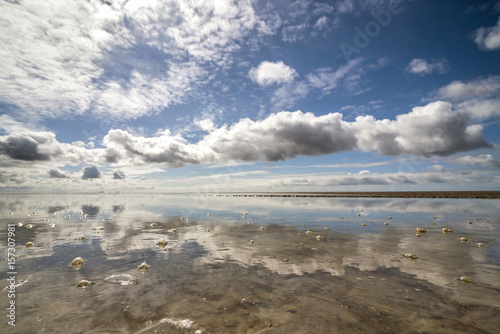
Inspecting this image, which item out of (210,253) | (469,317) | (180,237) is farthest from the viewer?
(180,237)

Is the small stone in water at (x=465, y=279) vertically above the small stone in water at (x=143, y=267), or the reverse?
the small stone in water at (x=465, y=279)

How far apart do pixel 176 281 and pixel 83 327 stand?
2482 mm

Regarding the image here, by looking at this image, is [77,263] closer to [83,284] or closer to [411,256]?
[83,284]

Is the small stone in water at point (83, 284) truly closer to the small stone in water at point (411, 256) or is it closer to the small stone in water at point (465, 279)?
the small stone in water at point (465, 279)

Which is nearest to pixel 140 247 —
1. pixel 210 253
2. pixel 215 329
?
pixel 210 253

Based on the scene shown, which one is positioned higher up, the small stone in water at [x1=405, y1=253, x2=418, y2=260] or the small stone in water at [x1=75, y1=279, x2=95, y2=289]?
the small stone in water at [x1=405, y1=253, x2=418, y2=260]

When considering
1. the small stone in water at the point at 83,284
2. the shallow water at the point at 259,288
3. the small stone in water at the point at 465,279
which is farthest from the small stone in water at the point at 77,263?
the small stone in water at the point at 465,279

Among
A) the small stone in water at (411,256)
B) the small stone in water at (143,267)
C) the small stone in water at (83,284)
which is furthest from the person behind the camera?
the small stone in water at (411,256)

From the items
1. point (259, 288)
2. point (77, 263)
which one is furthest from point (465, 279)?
point (77, 263)

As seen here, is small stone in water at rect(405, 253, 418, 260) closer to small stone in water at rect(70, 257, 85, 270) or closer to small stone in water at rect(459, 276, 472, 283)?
small stone in water at rect(459, 276, 472, 283)

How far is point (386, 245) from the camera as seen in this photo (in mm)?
10852

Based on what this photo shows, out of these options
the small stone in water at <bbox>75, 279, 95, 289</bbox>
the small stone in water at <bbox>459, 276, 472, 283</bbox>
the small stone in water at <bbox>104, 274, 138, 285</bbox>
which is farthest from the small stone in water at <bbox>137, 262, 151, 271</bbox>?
the small stone in water at <bbox>459, 276, 472, 283</bbox>

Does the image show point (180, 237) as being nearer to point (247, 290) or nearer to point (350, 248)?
point (247, 290)

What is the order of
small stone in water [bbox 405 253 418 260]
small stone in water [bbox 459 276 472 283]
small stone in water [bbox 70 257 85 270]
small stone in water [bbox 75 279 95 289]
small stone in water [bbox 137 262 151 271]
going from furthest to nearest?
small stone in water [bbox 405 253 418 260] → small stone in water [bbox 70 257 85 270] → small stone in water [bbox 137 262 151 271] → small stone in water [bbox 459 276 472 283] → small stone in water [bbox 75 279 95 289]
